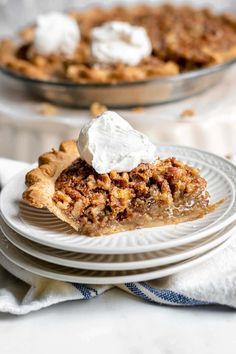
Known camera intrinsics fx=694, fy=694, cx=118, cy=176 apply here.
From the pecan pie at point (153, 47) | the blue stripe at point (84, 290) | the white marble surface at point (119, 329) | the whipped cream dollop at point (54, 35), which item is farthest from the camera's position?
the whipped cream dollop at point (54, 35)

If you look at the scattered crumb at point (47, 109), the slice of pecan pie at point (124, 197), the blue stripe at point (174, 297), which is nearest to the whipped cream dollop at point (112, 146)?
the slice of pecan pie at point (124, 197)

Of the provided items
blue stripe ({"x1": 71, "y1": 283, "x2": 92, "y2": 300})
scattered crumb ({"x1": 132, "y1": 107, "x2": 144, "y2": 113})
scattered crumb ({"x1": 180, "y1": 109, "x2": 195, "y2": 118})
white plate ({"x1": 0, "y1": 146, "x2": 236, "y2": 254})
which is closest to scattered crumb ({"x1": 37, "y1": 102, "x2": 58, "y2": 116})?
scattered crumb ({"x1": 132, "y1": 107, "x2": 144, "y2": 113})

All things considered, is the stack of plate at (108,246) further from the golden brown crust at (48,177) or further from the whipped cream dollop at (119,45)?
the whipped cream dollop at (119,45)

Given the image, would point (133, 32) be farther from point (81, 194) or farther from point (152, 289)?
point (152, 289)

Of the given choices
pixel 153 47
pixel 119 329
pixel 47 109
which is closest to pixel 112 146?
pixel 119 329

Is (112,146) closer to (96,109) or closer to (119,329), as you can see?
(119,329)

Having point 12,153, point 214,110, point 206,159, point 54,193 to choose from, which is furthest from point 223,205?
point 12,153

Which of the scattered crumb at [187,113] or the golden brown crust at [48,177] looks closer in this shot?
the golden brown crust at [48,177]
